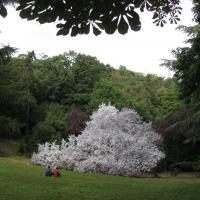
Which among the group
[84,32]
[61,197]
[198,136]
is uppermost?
[198,136]

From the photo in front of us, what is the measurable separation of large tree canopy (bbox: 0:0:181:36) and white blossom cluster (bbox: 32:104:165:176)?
2253cm

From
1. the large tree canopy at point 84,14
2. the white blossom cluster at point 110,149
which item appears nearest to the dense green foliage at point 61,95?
the white blossom cluster at point 110,149

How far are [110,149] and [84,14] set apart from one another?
2354 cm

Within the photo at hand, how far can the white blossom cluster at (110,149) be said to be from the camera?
26.8 meters

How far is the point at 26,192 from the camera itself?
13805 millimetres

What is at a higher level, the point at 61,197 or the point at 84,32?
the point at 84,32

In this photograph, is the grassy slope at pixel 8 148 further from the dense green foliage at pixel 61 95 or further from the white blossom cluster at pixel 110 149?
the white blossom cluster at pixel 110 149

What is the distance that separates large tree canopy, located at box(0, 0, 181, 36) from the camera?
156 inches

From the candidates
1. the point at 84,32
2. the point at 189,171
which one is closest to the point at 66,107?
the point at 189,171

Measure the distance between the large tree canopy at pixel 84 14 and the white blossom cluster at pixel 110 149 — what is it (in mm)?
22531

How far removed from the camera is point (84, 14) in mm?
4148

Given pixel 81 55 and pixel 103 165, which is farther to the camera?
pixel 81 55

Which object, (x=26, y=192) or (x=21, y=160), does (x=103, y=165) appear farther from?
(x=26, y=192)

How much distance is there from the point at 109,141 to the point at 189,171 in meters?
6.44
